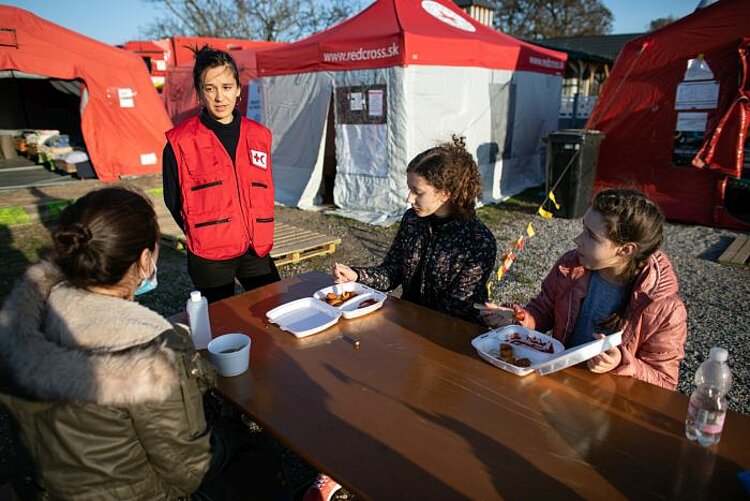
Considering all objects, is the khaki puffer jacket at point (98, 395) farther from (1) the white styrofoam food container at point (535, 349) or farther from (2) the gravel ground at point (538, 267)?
(2) the gravel ground at point (538, 267)

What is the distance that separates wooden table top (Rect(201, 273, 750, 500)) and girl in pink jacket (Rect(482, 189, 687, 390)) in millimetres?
189

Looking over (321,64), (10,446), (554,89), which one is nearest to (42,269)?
(10,446)

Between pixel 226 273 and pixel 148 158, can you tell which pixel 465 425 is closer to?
pixel 226 273

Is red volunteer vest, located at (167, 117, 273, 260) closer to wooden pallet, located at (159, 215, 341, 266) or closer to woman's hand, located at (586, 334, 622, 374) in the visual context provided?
woman's hand, located at (586, 334, 622, 374)

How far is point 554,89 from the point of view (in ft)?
34.1

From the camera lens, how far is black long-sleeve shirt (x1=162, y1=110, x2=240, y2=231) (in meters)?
2.73

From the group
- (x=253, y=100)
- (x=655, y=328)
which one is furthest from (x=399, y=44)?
(x=655, y=328)

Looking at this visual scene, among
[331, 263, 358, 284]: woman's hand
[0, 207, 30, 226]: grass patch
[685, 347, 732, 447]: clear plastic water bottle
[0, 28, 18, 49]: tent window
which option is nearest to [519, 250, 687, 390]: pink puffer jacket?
[685, 347, 732, 447]: clear plastic water bottle

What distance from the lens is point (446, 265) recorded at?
2.46m

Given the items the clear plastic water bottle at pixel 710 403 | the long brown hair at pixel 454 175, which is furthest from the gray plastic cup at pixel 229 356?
the clear plastic water bottle at pixel 710 403

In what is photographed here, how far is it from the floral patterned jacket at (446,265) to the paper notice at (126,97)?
990 cm

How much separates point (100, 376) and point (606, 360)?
4.93ft

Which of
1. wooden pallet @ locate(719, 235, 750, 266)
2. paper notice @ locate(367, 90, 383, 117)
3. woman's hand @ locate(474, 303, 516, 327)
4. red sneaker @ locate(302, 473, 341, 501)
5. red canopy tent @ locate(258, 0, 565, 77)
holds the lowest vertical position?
red sneaker @ locate(302, 473, 341, 501)

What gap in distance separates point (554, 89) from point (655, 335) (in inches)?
390
